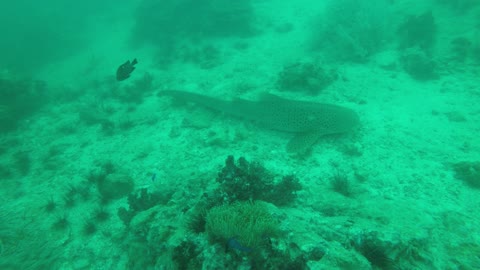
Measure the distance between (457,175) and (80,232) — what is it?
7.90 metres

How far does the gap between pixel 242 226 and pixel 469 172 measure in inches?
→ 200

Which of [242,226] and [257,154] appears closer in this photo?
[242,226]

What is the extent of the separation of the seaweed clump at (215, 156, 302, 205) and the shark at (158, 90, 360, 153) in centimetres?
207

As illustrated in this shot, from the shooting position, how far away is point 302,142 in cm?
636

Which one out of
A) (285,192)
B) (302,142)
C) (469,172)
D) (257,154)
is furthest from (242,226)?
(469,172)

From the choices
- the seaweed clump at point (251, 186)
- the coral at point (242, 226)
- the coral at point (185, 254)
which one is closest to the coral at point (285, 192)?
the seaweed clump at point (251, 186)

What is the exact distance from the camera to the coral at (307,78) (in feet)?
29.1

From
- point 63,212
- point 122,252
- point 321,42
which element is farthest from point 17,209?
point 321,42

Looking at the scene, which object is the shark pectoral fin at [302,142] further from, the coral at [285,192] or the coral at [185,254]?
the coral at [185,254]

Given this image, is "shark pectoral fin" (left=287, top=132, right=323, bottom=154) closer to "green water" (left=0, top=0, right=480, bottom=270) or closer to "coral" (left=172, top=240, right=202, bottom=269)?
"green water" (left=0, top=0, right=480, bottom=270)

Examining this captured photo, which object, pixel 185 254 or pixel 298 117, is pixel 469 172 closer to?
pixel 298 117

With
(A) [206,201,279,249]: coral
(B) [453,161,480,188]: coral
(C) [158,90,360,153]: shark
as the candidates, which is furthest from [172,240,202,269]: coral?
(B) [453,161,480,188]: coral

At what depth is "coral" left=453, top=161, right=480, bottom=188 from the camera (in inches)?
195

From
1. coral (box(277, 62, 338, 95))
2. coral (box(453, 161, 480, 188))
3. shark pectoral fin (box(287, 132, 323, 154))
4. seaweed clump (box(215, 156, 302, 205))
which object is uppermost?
coral (box(277, 62, 338, 95))
